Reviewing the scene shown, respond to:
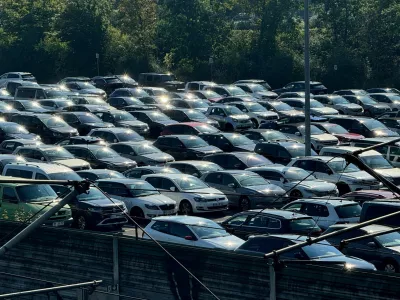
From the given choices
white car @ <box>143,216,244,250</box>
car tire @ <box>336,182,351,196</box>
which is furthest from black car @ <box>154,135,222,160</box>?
white car @ <box>143,216,244,250</box>

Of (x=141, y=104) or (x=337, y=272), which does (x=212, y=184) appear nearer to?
(x=337, y=272)

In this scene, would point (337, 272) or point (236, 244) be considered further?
point (236, 244)

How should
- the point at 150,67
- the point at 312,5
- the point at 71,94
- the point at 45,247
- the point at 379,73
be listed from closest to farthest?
the point at 45,247 → the point at 71,94 → the point at 379,73 → the point at 150,67 → the point at 312,5

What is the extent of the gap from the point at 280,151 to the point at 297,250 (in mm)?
14764

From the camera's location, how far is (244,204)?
27453 millimetres

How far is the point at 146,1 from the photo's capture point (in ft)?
241

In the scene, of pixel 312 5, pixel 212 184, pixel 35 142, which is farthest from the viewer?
pixel 312 5

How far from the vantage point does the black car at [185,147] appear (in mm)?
34188

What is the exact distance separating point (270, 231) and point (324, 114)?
25.1m

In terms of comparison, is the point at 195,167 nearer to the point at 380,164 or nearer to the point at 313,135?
the point at 380,164

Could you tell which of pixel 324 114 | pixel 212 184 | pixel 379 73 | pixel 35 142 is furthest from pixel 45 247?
pixel 379 73

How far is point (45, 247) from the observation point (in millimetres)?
17766

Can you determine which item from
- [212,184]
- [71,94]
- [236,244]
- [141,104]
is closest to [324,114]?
[141,104]

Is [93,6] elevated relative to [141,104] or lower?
elevated
